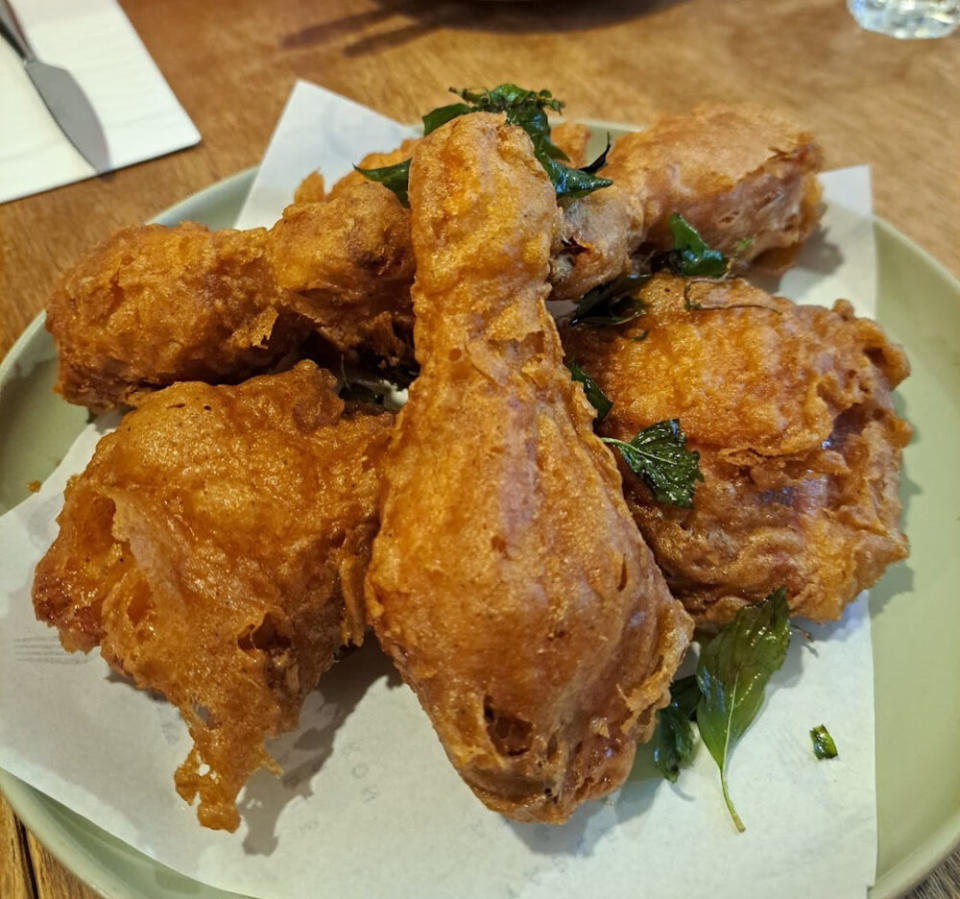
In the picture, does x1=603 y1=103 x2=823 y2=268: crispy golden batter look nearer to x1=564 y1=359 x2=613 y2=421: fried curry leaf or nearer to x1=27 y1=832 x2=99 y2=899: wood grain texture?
x1=564 y1=359 x2=613 y2=421: fried curry leaf

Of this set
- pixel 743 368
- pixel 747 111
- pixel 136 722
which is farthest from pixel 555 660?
pixel 747 111

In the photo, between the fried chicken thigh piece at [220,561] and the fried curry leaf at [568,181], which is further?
the fried curry leaf at [568,181]

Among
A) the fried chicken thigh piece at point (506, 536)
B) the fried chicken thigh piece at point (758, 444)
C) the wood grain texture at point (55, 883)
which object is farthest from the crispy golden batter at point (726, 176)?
the wood grain texture at point (55, 883)

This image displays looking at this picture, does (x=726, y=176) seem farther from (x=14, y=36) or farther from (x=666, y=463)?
(x=14, y=36)

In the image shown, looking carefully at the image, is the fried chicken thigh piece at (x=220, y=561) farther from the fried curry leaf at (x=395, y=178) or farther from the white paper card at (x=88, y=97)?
the white paper card at (x=88, y=97)

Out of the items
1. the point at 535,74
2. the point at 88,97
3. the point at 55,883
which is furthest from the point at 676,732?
the point at 88,97
